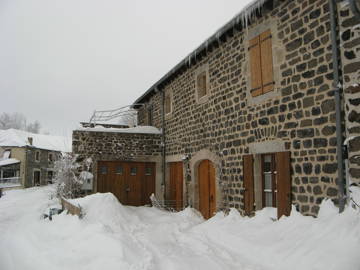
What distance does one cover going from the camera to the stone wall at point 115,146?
11.7 meters

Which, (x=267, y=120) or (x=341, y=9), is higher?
(x=341, y=9)

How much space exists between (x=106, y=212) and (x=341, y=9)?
6.97 metres

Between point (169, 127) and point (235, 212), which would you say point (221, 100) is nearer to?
point (235, 212)

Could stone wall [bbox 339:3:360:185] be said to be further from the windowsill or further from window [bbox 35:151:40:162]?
window [bbox 35:151:40:162]

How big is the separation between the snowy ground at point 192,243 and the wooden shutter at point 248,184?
0.31 m

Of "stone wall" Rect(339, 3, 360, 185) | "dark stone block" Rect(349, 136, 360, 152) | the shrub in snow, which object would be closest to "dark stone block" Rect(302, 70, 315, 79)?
"stone wall" Rect(339, 3, 360, 185)

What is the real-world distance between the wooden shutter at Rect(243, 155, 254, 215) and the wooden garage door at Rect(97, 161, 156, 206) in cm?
588

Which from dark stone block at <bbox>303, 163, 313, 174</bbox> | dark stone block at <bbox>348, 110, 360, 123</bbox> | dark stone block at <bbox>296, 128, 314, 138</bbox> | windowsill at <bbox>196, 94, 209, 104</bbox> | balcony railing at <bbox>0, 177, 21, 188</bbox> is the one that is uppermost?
windowsill at <bbox>196, 94, 209, 104</bbox>

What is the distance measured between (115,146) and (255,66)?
681 centimetres

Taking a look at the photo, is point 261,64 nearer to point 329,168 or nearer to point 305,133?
point 305,133

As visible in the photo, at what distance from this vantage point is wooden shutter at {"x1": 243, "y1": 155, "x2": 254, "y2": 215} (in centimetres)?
689

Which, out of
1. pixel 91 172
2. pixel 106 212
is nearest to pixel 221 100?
pixel 106 212

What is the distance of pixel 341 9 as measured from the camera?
4941 mm

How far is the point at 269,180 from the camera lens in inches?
263
